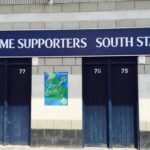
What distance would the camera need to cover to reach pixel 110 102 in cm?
1295

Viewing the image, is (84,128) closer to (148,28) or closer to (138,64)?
(138,64)

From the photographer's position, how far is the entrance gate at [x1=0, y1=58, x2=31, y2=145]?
13.4m

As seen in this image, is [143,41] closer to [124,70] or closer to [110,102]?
[124,70]

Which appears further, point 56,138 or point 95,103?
point 95,103

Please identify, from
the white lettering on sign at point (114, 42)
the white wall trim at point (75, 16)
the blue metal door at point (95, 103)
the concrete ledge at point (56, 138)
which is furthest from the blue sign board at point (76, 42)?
the concrete ledge at point (56, 138)

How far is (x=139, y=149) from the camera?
1253 cm

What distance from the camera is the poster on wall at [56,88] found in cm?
1301

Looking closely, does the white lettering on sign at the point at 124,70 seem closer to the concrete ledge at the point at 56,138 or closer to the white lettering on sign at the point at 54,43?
the white lettering on sign at the point at 54,43

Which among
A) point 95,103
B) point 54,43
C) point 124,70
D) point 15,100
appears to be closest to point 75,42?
point 54,43

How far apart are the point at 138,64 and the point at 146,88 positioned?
0.80 metres

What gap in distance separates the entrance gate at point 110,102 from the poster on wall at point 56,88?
0.68m

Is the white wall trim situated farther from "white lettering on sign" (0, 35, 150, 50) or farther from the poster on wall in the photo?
the poster on wall

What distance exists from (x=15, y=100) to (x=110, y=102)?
10.5ft

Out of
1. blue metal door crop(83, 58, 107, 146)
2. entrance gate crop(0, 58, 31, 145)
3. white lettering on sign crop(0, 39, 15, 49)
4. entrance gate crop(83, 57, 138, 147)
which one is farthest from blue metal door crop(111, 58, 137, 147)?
white lettering on sign crop(0, 39, 15, 49)
